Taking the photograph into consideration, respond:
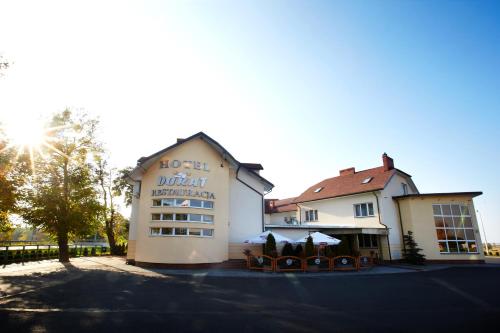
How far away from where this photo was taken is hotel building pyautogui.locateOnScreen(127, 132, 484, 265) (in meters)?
17.9

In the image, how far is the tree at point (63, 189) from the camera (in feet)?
65.0

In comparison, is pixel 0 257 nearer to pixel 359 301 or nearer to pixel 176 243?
pixel 176 243

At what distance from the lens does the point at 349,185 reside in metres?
27.9

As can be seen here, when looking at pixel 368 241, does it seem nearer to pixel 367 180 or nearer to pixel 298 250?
pixel 367 180

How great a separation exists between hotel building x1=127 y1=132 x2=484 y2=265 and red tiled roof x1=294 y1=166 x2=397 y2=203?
0.44 feet

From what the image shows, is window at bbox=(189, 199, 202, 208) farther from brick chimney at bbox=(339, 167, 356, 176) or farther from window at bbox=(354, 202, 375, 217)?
brick chimney at bbox=(339, 167, 356, 176)

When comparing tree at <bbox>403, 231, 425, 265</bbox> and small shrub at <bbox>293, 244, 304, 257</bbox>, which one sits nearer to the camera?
small shrub at <bbox>293, 244, 304, 257</bbox>

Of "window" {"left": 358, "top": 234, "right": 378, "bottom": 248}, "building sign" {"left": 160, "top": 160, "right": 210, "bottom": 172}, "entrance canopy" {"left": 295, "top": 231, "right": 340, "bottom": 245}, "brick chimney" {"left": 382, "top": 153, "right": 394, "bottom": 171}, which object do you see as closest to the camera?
"entrance canopy" {"left": 295, "top": 231, "right": 340, "bottom": 245}

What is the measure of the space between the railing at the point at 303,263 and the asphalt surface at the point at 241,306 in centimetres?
505

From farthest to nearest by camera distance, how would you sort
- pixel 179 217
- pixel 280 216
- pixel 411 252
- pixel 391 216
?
pixel 280 216
pixel 391 216
pixel 411 252
pixel 179 217

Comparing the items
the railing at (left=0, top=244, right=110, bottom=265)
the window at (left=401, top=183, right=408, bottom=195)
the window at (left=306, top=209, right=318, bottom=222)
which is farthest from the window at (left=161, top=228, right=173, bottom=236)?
the window at (left=401, top=183, right=408, bottom=195)

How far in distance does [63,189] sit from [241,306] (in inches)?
753

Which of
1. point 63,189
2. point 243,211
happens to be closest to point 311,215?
point 243,211

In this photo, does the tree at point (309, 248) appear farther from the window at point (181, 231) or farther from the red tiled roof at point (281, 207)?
the red tiled roof at point (281, 207)
